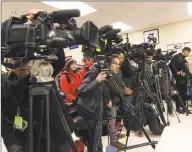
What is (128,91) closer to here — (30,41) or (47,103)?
(47,103)

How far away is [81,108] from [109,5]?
3.19 m

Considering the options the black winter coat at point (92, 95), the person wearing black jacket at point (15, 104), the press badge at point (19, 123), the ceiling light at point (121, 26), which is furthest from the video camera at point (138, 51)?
the ceiling light at point (121, 26)

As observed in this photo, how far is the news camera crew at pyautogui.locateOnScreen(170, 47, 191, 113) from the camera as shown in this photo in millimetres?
4363

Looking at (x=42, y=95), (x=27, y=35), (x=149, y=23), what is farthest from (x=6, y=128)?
(x=149, y=23)

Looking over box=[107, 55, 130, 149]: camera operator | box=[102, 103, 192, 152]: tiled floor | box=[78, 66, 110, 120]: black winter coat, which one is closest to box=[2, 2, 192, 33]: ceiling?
box=[107, 55, 130, 149]: camera operator

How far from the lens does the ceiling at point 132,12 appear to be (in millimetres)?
4111

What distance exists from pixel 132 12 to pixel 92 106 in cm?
372

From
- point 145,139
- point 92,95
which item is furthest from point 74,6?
point 145,139

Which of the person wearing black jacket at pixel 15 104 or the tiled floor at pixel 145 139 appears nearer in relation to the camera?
the person wearing black jacket at pixel 15 104

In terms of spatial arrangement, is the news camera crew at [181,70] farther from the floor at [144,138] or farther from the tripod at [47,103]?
the tripod at [47,103]

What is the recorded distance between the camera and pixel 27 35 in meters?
0.97

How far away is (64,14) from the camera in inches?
40.2

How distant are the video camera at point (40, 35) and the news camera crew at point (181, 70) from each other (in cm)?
373

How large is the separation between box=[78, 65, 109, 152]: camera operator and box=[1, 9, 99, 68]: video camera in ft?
2.79
